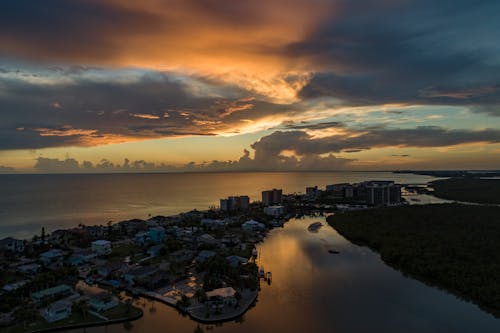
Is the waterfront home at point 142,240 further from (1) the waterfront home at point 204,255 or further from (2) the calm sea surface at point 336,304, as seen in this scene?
(2) the calm sea surface at point 336,304

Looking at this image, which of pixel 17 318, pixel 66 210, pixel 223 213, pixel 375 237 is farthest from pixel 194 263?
pixel 66 210

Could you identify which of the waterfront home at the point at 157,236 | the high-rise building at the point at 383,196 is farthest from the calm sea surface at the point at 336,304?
the high-rise building at the point at 383,196

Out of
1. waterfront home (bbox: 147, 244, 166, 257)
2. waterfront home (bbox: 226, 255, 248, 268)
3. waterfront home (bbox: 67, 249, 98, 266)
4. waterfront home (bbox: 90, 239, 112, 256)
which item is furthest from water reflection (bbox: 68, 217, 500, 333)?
waterfront home (bbox: 90, 239, 112, 256)

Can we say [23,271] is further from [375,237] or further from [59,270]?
[375,237]

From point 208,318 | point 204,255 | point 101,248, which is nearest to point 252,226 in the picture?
point 204,255

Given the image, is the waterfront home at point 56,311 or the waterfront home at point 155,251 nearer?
the waterfront home at point 56,311

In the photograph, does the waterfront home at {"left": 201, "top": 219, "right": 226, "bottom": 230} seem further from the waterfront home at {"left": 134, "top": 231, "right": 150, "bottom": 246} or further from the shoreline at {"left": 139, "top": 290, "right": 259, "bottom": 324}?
the shoreline at {"left": 139, "top": 290, "right": 259, "bottom": 324}
